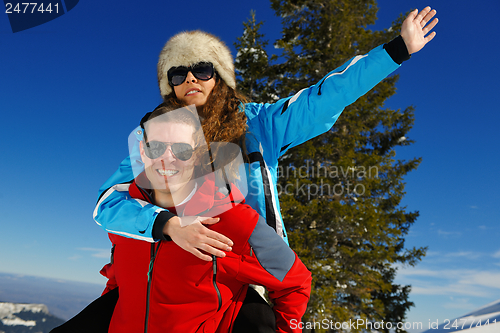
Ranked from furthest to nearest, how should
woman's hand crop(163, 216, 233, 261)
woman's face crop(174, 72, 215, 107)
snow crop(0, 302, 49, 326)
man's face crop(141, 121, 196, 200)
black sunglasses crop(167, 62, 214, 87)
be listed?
snow crop(0, 302, 49, 326) < black sunglasses crop(167, 62, 214, 87) < woman's face crop(174, 72, 215, 107) < man's face crop(141, 121, 196, 200) < woman's hand crop(163, 216, 233, 261)

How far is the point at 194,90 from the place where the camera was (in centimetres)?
195

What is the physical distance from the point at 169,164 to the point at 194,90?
64 centimetres

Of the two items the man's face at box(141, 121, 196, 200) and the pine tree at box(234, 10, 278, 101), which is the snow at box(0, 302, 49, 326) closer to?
the man's face at box(141, 121, 196, 200)

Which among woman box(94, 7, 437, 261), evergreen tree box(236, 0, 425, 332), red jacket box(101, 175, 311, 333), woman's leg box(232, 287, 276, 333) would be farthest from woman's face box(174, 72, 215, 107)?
evergreen tree box(236, 0, 425, 332)

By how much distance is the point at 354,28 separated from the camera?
10141 mm

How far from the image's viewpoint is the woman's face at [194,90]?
6.33ft

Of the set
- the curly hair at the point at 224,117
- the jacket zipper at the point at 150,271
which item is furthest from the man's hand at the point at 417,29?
the jacket zipper at the point at 150,271

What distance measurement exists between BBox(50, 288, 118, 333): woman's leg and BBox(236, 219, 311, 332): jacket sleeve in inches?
30.5

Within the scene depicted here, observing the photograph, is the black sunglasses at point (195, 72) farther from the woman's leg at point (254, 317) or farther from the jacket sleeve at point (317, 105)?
the woman's leg at point (254, 317)

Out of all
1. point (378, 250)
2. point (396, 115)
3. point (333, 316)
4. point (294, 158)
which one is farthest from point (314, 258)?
point (396, 115)

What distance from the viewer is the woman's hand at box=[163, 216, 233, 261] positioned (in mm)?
1272

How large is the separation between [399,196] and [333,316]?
194 inches

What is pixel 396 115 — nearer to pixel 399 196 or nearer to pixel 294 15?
pixel 399 196

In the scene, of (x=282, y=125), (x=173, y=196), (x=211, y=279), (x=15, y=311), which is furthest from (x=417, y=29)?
(x=15, y=311)
